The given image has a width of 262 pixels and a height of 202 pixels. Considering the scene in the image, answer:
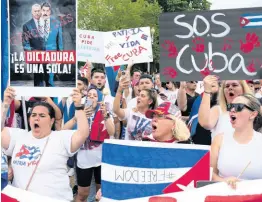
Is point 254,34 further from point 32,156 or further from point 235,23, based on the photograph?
point 32,156

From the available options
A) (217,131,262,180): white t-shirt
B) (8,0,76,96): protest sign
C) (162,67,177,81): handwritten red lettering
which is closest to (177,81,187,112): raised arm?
(162,67,177,81): handwritten red lettering

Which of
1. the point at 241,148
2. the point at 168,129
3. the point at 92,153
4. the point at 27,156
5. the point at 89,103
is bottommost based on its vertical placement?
the point at 92,153

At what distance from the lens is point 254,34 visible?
16.3 feet

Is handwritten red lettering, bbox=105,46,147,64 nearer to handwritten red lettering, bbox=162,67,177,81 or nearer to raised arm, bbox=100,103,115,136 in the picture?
raised arm, bbox=100,103,115,136

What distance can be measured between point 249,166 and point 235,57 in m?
1.06

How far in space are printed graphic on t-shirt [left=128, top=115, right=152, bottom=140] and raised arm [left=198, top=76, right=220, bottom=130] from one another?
1.15 meters

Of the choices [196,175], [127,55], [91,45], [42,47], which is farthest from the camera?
[91,45]

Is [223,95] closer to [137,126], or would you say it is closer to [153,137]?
[153,137]

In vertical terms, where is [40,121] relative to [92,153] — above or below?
above

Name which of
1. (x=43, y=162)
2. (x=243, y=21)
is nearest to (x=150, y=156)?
(x=43, y=162)

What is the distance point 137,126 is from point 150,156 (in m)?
2.04

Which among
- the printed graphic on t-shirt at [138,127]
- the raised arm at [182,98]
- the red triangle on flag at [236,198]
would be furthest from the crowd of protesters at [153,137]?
the raised arm at [182,98]

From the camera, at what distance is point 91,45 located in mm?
11117

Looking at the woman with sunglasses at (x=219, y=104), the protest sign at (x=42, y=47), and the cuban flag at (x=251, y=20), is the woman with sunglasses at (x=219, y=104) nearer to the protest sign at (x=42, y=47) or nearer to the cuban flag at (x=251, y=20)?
the cuban flag at (x=251, y=20)
